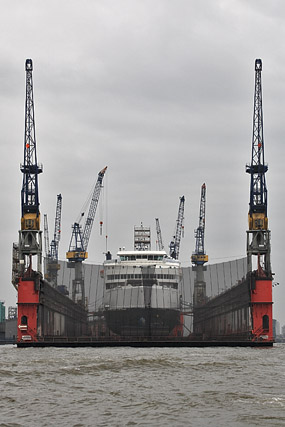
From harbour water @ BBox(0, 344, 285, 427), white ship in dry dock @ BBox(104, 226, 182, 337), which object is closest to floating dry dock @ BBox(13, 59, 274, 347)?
white ship in dry dock @ BBox(104, 226, 182, 337)

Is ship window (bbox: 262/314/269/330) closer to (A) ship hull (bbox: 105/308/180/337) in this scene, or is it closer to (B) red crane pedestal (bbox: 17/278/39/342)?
(A) ship hull (bbox: 105/308/180/337)

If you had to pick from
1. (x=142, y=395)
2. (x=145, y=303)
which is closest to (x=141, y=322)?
(x=145, y=303)

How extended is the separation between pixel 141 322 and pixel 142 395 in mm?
68718

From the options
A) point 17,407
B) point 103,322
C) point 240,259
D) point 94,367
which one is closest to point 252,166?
point 240,259

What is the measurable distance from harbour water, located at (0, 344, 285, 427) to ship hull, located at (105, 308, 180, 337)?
167 ft

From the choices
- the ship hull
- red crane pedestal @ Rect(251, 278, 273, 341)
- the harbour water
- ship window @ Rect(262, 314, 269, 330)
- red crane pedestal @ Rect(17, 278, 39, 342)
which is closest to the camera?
the harbour water

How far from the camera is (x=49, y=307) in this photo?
103m

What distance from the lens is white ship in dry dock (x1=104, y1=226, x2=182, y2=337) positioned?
101 meters

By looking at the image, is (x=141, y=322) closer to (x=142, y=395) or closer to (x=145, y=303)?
(x=145, y=303)

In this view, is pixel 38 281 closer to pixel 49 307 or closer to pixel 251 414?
pixel 49 307

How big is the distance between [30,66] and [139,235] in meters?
44.6

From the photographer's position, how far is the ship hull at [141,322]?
10025 centimetres

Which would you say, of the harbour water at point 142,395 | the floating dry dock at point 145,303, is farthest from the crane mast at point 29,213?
the harbour water at point 142,395

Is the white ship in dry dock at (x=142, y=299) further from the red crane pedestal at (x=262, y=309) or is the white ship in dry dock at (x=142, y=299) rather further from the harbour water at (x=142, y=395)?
the harbour water at (x=142, y=395)
